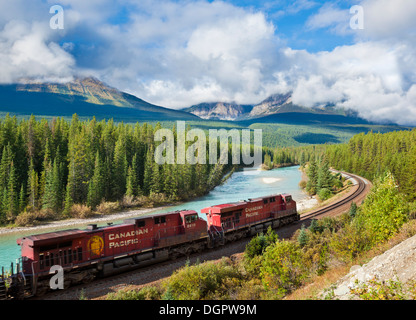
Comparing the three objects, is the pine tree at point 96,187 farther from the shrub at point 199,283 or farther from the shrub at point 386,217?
the shrub at point 386,217

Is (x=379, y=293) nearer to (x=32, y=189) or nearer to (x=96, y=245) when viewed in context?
(x=96, y=245)

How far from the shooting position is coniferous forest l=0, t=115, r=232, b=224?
58406 millimetres

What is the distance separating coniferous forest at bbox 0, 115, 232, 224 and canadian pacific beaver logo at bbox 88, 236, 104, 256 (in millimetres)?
39918

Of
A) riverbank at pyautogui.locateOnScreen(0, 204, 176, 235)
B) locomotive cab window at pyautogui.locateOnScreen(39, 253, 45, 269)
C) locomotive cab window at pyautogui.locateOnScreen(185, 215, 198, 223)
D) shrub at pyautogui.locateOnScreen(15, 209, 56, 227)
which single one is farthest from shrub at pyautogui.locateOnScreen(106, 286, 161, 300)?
shrub at pyautogui.locateOnScreen(15, 209, 56, 227)

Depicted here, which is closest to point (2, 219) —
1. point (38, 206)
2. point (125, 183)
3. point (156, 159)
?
point (38, 206)

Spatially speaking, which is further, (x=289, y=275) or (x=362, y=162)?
(x=362, y=162)

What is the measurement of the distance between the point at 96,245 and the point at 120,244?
2086mm

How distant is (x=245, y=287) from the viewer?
18578mm

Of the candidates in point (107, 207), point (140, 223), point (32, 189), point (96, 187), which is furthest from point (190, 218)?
point (32, 189)

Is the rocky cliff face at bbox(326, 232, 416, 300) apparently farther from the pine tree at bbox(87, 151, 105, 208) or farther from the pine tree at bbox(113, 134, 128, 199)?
the pine tree at bbox(113, 134, 128, 199)

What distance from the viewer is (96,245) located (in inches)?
930
